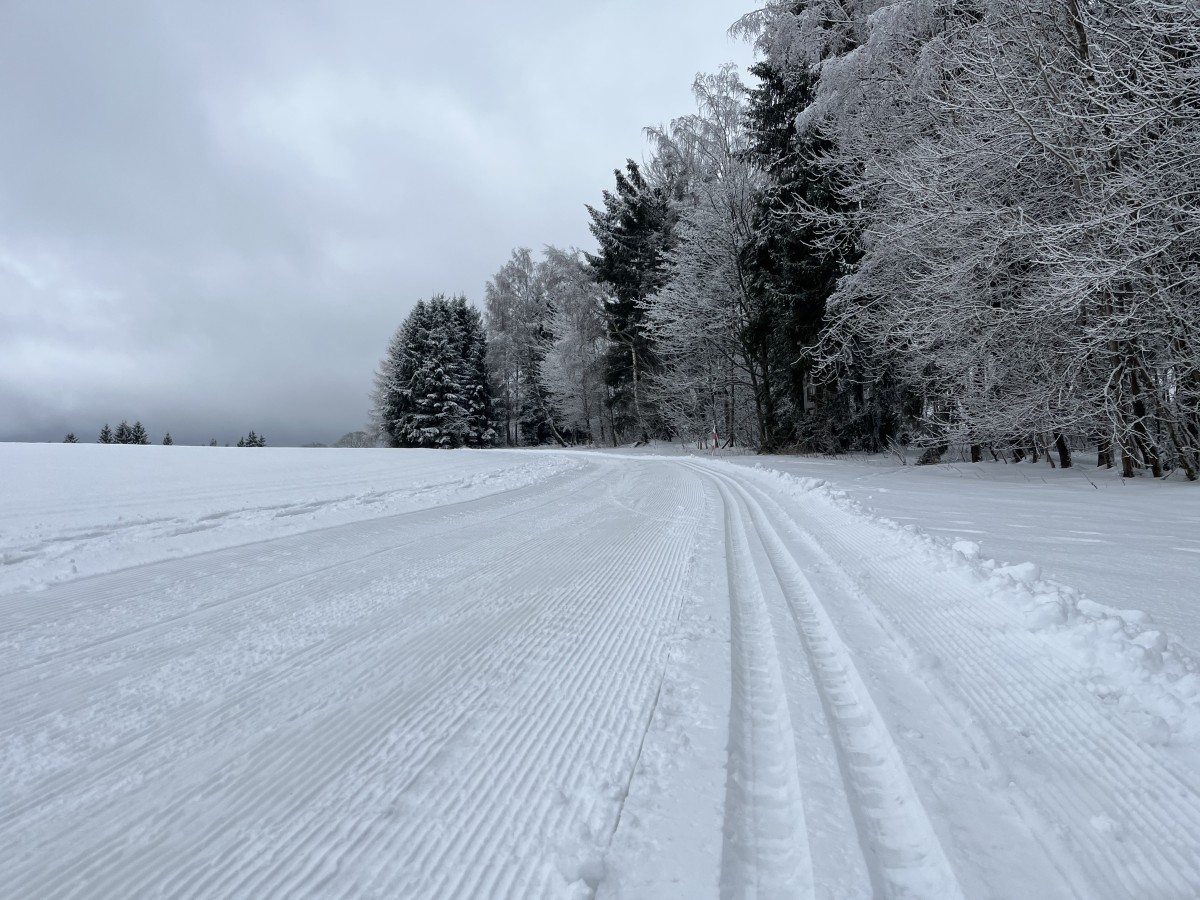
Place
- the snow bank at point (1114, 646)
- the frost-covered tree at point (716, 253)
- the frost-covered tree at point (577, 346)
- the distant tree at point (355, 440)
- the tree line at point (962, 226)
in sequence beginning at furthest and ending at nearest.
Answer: the distant tree at point (355, 440), the frost-covered tree at point (577, 346), the frost-covered tree at point (716, 253), the tree line at point (962, 226), the snow bank at point (1114, 646)

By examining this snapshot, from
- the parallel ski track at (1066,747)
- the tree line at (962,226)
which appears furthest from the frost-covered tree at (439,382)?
the parallel ski track at (1066,747)

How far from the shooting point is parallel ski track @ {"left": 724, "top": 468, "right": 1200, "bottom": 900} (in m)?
1.00

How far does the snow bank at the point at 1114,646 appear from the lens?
1.45 meters

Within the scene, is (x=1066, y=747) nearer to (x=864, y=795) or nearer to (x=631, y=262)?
(x=864, y=795)

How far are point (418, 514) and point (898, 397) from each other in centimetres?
1032

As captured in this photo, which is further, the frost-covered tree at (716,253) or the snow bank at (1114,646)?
the frost-covered tree at (716,253)

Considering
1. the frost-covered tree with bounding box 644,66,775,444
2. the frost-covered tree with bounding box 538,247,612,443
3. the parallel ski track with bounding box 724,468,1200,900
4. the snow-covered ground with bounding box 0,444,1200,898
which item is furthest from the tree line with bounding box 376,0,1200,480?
the frost-covered tree with bounding box 538,247,612,443

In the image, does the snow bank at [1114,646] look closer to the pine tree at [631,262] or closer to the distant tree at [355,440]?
the pine tree at [631,262]

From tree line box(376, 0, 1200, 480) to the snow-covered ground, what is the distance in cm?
350

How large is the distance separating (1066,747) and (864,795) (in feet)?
1.99

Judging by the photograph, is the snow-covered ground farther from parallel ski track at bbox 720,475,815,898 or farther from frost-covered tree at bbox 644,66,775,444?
frost-covered tree at bbox 644,66,775,444

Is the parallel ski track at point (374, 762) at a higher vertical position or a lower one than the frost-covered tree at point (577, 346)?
lower

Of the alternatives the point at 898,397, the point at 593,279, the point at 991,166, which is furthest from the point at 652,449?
the point at 991,166

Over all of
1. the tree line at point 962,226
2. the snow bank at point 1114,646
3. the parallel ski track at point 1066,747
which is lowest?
the parallel ski track at point 1066,747
